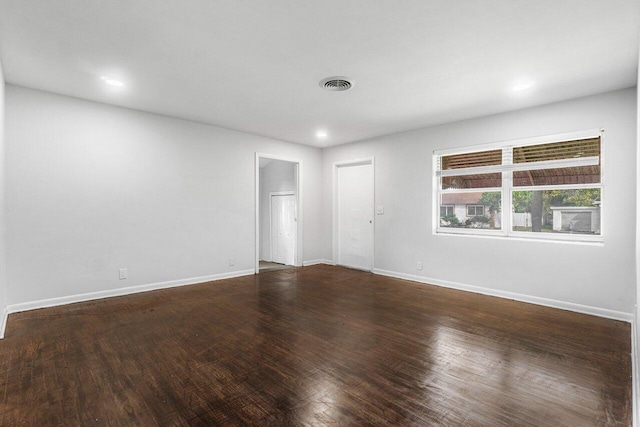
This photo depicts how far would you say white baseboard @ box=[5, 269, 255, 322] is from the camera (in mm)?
3667

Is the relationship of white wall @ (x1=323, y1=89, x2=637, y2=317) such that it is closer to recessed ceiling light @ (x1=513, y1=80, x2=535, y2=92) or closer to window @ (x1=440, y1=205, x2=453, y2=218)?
window @ (x1=440, y1=205, x2=453, y2=218)

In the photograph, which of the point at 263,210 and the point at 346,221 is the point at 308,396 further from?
the point at 263,210

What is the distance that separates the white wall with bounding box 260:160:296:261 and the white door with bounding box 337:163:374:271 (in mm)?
1251

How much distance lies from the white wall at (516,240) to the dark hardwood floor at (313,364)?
0.44 meters

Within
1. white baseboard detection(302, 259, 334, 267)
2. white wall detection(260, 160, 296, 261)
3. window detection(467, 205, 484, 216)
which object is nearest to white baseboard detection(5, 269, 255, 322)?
white baseboard detection(302, 259, 334, 267)

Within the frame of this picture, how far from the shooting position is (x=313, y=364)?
8.06 ft

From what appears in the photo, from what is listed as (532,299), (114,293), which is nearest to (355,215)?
(532,299)

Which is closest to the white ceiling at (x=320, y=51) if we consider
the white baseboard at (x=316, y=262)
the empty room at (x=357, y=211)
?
the empty room at (x=357, y=211)

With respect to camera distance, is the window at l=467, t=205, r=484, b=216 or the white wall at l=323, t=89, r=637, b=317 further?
the window at l=467, t=205, r=484, b=216

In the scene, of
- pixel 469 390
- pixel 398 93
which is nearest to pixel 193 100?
pixel 398 93

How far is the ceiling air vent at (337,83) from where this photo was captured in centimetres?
336

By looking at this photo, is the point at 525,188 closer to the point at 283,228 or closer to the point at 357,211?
the point at 357,211

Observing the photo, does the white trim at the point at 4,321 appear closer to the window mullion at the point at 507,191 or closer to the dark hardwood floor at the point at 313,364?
the dark hardwood floor at the point at 313,364

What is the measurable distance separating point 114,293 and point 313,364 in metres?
3.29
